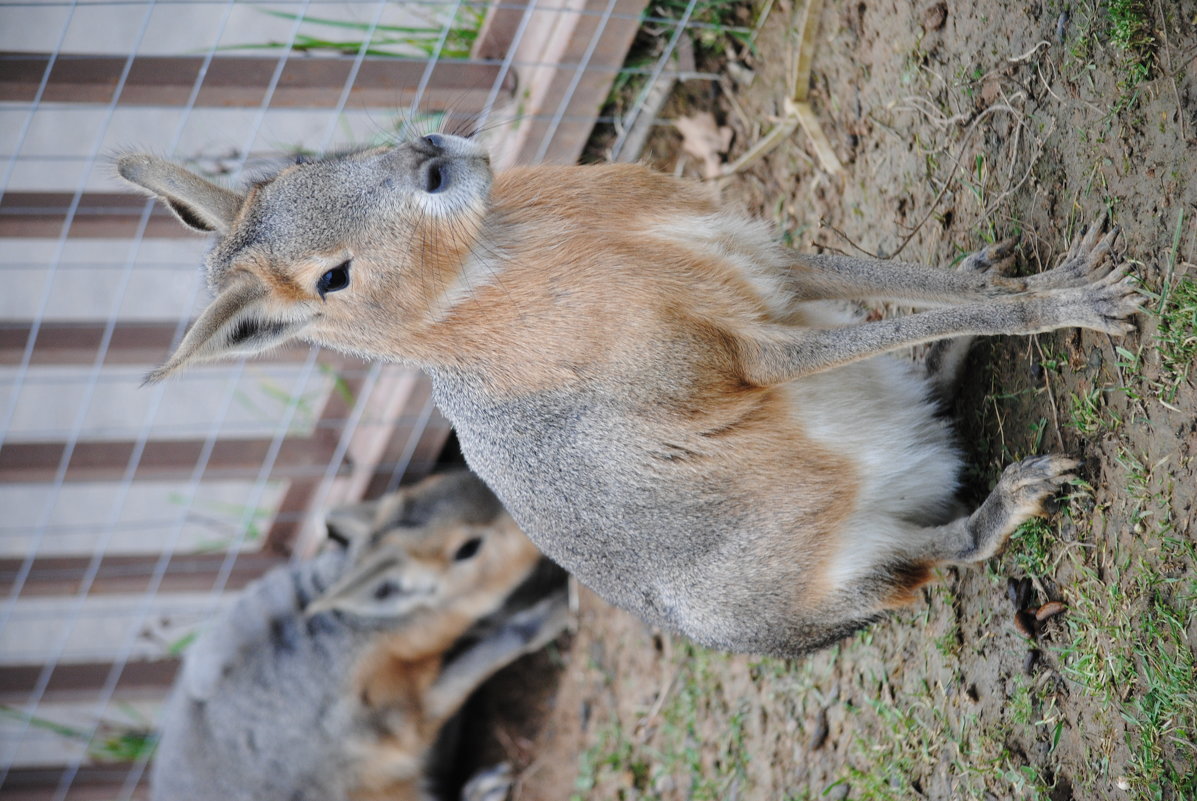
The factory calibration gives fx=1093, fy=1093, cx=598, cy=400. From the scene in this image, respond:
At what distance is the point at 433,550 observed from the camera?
17.5ft

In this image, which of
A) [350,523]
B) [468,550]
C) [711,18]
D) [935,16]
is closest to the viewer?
[935,16]

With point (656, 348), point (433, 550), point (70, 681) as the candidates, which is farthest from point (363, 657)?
point (656, 348)

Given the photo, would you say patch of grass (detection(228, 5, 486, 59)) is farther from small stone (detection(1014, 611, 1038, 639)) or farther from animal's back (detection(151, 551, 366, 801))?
small stone (detection(1014, 611, 1038, 639))

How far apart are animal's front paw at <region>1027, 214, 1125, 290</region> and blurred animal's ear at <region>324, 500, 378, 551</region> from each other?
3411mm

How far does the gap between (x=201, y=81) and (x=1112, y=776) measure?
380 cm

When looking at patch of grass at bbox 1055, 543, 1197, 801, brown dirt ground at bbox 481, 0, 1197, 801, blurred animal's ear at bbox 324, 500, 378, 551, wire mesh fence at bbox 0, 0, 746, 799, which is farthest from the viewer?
blurred animal's ear at bbox 324, 500, 378, 551

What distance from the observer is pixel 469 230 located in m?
3.09

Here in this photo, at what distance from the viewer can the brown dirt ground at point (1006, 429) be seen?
8.76 ft

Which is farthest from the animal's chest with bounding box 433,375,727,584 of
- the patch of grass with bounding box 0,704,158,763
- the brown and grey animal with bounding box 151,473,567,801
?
the patch of grass with bounding box 0,704,158,763

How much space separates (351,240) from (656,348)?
2.95 feet

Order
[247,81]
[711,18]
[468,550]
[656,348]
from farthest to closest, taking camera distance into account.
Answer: [468,550], [711,18], [247,81], [656,348]

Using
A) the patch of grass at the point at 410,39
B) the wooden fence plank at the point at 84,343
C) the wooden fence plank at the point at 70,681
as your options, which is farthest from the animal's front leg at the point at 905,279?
the wooden fence plank at the point at 70,681

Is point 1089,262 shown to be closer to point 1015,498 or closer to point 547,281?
point 1015,498

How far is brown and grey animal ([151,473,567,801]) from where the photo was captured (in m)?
5.25
